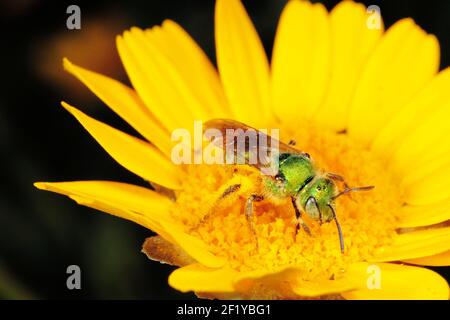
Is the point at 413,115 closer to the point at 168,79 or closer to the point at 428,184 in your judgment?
the point at 428,184

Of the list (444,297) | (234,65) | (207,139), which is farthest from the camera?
(234,65)

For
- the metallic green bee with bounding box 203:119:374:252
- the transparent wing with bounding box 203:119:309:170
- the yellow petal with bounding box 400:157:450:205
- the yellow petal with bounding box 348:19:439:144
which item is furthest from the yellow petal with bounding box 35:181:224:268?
the yellow petal with bounding box 348:19:439:144

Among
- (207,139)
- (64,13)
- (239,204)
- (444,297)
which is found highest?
(64,13)

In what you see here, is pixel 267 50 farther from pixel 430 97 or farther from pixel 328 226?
pixel 328 226

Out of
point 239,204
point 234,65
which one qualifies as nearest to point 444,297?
point 239,204

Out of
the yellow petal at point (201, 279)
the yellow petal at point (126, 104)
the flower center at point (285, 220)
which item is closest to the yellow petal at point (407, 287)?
the flower center at point (285, 220)

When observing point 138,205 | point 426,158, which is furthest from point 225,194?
point 426,158

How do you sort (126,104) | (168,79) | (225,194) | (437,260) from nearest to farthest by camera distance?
1. (437,260)
2. (225,194)
3. (126,104)
4. (168,79)
